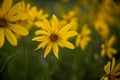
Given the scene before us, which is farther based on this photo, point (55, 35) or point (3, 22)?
point (55, 35)

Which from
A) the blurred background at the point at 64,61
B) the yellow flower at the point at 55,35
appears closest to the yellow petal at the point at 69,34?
the yellow flower at the point at 55,35

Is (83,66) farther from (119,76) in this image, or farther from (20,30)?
(20,30)

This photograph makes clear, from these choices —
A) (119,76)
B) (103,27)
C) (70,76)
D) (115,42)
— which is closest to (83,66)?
(70,76)

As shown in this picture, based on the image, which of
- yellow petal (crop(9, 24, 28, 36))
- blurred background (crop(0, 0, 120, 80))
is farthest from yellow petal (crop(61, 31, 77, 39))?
blurred background (crop(0, 0, 120, 80))

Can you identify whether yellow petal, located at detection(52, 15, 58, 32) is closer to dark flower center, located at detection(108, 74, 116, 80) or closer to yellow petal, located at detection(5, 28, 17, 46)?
yellow petal, located at detection(5, 28, 17, 46)

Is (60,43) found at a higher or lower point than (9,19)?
lower

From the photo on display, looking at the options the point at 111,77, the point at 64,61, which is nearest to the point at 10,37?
the point at 111,77

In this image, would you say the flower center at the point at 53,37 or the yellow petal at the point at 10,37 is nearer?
the yellow petal at the point at 10,37

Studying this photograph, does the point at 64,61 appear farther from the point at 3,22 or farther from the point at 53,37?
the point at 3,22

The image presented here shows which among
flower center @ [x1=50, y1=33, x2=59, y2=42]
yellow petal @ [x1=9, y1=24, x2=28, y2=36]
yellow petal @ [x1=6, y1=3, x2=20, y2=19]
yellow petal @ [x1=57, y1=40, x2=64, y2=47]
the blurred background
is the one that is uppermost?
yellow petal @ [x1=6, y1=3, x2=20, y2=19]

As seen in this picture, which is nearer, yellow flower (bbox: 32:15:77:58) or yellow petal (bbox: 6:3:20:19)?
yellow petal (bbox: 6:3:20:19)

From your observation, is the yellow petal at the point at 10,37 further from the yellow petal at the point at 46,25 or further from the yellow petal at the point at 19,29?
the yellow petal at the point at 46,25

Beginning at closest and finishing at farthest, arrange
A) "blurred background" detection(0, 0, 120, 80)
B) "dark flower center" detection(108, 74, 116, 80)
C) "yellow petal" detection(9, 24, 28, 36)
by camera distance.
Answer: "yellow petal" detection(9, 24, 28, 36) < "dark flower center" detection(108, 74, 116, 80) < "blurred background" detection(0, 0, 120, 80)
